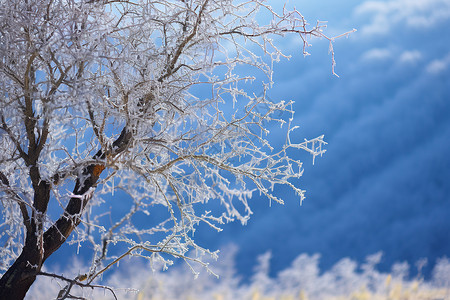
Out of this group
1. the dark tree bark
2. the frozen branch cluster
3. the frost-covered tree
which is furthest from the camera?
the frozen branch cluster

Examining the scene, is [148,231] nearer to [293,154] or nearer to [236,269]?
[236,269]

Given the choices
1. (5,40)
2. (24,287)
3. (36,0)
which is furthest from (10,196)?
(36,0)

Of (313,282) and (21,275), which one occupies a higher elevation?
(313,282)

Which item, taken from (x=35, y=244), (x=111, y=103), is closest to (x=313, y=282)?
(x=35, y=244)

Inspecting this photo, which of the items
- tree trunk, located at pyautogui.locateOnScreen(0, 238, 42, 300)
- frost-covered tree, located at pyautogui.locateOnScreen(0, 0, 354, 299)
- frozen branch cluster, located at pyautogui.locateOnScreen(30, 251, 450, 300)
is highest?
frozen branch cluster, located at pyautogui.locateOnScreen(30, 251, 450, 300)

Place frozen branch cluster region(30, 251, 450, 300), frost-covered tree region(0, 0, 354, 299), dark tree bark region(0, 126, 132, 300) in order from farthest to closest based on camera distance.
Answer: frozen branch cluster region(30, 251, 450, 300)
dark tree bark region(0, 126, 132, 300)
frost-covered tree region(0, 0, 354, 299)

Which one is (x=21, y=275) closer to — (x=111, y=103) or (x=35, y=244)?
(x=35, y=244)

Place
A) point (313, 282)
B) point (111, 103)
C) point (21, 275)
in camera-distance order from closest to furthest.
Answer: point (111, 103) → point (21, 275) → point (313, 282)

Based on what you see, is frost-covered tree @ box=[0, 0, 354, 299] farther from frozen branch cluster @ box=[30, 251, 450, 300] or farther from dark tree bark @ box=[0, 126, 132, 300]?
frozen branch cluster @ box=[30, 251, 450, 300]

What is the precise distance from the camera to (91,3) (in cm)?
175

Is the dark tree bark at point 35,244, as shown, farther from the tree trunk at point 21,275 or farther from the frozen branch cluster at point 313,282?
the frozen branch cluster at point 313,282

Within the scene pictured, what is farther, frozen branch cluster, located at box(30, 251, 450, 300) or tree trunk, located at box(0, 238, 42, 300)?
frozen branch cluster, located at box(30, 251, 450, 300)

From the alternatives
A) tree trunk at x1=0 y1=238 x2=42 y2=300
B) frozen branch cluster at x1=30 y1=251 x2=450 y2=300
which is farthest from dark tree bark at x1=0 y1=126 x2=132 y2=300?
frozen branch cluster at x1=30 y1=251 x2=450 y2=300

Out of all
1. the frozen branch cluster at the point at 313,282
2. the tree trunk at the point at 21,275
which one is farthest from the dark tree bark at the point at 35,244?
the frozen branch cluster at the point at 313,282
